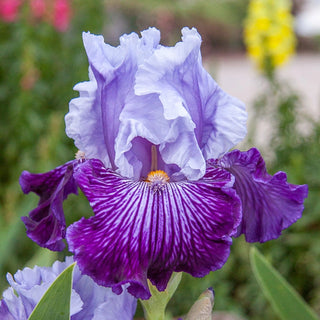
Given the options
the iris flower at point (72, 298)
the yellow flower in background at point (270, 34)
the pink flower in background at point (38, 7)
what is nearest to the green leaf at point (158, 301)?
the iris flower at point (72, 298)

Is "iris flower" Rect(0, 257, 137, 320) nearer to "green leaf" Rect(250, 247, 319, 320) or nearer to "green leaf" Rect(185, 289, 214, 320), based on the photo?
"green leaf" Rect(185, 289, 214, 320)

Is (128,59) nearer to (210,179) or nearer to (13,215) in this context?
(210,179)

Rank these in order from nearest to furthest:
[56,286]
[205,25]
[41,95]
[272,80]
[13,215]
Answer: [56,286] → [13,215] → [272,80] → [41,95] → [205,25]

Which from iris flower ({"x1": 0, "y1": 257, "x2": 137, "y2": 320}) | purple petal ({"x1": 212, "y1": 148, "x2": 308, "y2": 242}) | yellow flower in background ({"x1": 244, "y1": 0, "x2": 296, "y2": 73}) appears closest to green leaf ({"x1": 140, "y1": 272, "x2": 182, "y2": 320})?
iris flower ({"x1": 0, "y1": 257, "x2": 137, "y2": 320})

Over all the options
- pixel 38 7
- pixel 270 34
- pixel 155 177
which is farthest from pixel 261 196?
pixel 38 7

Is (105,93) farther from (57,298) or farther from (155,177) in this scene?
(57,298)

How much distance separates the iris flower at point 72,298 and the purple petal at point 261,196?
220 millimetres

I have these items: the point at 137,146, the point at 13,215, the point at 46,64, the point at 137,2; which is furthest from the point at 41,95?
the point at 137,2

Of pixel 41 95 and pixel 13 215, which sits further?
pixel 41 95

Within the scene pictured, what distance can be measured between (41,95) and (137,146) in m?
2.16

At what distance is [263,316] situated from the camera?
2.16 metres

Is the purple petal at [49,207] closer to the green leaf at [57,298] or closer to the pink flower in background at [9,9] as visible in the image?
the green leaf at [57,298]

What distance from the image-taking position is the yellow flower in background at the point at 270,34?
2707mm

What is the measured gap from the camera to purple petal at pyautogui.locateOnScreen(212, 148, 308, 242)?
78 cm
